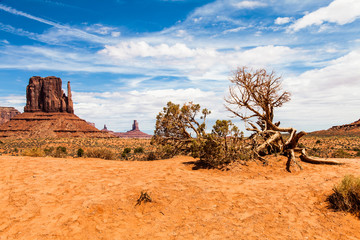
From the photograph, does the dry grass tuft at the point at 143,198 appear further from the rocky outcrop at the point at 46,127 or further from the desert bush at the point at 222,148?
the rocky outcrop at the point at 46,127

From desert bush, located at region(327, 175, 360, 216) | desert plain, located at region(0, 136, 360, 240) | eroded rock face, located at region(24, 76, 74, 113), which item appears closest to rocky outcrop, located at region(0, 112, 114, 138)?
eroded rock face, located at region(24, 76, 74, 113)

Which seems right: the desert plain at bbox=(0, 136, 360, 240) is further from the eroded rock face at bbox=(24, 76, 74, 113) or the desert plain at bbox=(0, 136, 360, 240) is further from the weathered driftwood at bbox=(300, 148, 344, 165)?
the eroded rock face at bbox=(24, 76, 74, 113)

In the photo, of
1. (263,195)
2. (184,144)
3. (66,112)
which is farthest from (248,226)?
(66,112)

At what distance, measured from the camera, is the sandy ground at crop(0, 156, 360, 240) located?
562cm

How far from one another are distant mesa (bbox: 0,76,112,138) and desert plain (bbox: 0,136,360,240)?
86.9 m

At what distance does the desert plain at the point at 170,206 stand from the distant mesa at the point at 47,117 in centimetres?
8693

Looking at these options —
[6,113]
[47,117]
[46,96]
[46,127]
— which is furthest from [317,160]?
[6,113]

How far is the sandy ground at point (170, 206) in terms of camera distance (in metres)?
5.62

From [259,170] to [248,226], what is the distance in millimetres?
5207

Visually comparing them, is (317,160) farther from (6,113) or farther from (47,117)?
(6,113)

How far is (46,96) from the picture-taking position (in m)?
111

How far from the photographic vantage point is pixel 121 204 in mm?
6898

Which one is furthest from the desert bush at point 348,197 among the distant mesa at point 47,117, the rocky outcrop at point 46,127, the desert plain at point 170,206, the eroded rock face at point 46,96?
the eroded rock face at point 46,96

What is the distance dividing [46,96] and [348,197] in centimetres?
12860
